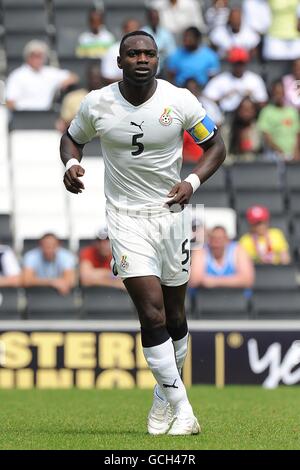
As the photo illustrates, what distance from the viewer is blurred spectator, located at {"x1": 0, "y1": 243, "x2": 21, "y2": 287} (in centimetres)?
1544

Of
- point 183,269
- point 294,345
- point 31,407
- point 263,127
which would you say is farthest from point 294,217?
point 183,269

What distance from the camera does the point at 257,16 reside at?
783 inches

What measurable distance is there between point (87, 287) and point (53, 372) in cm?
131

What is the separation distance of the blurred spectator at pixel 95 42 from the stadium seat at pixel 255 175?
10.1ft

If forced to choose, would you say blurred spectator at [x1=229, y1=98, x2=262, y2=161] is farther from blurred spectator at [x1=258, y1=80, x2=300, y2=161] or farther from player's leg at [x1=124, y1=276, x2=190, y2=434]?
player's leg at [x1=124, y1=276, x2=190, y2=434]

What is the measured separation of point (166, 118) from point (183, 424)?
1.99 m

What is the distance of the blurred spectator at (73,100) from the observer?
58.2 feet

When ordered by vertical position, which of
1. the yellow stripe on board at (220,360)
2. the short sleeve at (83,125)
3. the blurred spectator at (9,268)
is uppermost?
the short sleeve at (83,125)

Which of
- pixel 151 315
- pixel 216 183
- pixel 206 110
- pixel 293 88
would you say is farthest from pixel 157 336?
pixel 293 88

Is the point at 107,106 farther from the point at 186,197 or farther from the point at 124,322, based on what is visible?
the point at 124,322

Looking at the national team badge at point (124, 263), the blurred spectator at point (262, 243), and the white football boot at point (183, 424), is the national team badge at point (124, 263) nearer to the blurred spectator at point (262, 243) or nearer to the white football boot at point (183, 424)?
the white football boot at point (183, 424)

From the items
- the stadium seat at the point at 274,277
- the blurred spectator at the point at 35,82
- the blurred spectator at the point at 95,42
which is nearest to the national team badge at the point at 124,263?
the stadium seat at the point at 274,277

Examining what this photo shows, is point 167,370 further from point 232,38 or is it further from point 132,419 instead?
point 232,38

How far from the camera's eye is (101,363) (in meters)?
14.5
